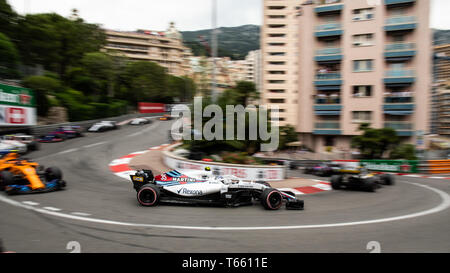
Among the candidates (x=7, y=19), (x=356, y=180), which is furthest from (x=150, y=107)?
(x=356, y=180)

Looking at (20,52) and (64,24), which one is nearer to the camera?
(20,52)

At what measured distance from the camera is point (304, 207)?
27.3 ft

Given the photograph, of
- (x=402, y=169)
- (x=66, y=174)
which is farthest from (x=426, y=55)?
(x=66, y=174)

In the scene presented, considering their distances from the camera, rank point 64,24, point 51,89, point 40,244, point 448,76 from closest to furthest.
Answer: point 40,244 → point 51,89 → point 64,24 → point 448,76

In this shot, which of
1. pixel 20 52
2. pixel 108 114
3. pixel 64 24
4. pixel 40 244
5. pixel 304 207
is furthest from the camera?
pixel 64 24

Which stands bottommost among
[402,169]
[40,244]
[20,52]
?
[402,169]

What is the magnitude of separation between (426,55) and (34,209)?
29476 millimetres

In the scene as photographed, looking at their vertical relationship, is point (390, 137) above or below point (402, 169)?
above

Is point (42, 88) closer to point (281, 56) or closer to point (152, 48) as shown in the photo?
point (281, 56)

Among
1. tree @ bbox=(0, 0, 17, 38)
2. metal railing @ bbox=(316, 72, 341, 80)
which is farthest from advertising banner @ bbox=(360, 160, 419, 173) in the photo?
tree @ bbox=(0, 0, 17, 38)

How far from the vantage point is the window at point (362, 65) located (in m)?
26.3

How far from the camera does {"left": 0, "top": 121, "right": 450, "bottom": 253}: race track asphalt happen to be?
17.4 ft

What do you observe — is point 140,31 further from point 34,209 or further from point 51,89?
point 34,209

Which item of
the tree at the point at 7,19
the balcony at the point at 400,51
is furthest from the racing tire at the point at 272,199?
the tree at the point at 7,19
